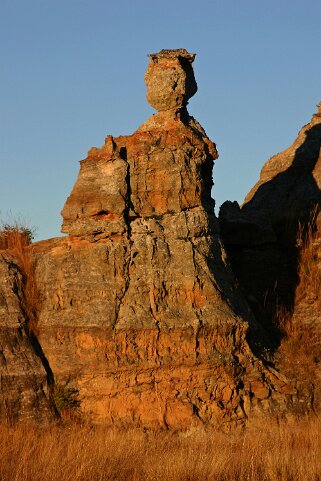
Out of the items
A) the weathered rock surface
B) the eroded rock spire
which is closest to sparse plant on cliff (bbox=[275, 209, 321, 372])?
the eroded rock spire

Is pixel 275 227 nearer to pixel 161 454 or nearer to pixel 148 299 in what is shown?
pixel 148 299

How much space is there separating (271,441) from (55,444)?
3003 mm

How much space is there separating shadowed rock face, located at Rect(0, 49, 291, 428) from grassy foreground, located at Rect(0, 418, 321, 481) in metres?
0.52

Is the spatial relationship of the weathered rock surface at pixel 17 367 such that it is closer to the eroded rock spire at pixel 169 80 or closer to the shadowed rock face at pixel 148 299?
the shadowed rock face at pixel 148 299

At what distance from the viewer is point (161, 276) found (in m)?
14.3

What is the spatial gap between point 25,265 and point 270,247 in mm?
5203

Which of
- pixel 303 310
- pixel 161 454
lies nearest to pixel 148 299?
pixel 161 454

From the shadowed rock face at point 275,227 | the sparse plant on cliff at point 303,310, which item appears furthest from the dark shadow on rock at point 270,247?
the sparse plant on cliff at point 303,310

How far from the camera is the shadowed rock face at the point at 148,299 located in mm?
13969

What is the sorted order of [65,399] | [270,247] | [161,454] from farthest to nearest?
[270,247], [65,399], [161,454]

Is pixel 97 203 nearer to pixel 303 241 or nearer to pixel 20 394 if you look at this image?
pixel 20 394

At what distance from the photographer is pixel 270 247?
1803 cm

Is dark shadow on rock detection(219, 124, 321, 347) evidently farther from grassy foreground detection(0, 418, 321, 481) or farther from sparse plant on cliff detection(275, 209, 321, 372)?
grassy foreground detection(0, 418, 321, 481)

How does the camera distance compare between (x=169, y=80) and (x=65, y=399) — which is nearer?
(x=65, y=399)
